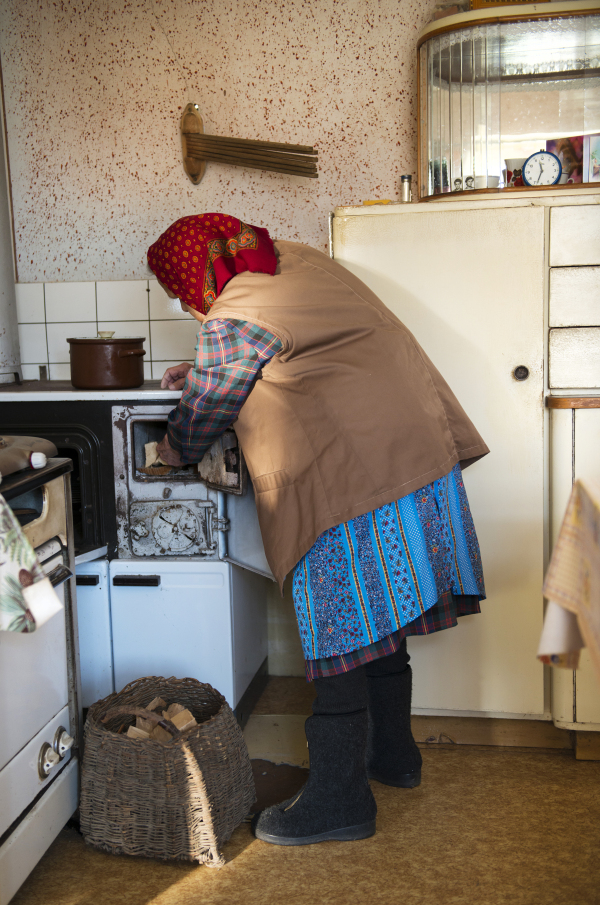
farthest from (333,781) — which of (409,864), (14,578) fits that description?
(14,578)

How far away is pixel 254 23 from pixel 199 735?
7.45 feet

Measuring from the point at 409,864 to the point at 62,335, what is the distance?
2.02 metres

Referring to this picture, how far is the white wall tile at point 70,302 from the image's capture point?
2.70 m

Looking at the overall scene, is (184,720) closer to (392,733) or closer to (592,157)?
(392,733)

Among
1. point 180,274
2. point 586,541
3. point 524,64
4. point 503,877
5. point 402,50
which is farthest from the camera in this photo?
point 402,50

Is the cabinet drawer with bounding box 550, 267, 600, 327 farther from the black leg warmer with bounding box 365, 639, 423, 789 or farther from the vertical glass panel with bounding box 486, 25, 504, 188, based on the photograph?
the black leg warmer with bounding box 365, 639, 423, 789

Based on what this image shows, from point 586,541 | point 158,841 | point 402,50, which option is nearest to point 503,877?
point 158,841

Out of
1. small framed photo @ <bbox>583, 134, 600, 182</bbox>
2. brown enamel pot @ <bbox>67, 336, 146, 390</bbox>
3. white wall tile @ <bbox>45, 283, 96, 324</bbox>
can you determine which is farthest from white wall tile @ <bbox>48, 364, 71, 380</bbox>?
small framed photo @ <bbox>583, 134, 600, 182</bbox>

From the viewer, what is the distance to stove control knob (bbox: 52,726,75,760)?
64.7 inches

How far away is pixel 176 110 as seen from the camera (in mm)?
2643

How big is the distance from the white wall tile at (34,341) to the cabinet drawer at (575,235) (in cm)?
176

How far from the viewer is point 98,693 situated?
83.3 inches

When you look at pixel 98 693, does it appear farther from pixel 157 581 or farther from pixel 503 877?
pixel 503 877

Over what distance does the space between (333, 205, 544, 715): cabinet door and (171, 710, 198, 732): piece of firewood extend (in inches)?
29.4
